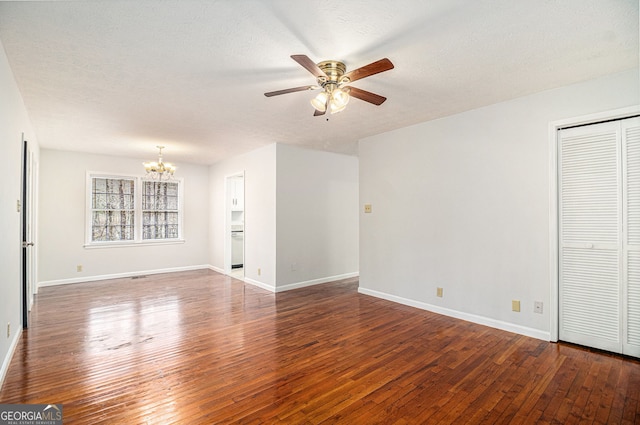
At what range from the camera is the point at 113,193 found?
651 cm

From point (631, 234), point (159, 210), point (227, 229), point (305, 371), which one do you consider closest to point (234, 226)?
point (227, 229)

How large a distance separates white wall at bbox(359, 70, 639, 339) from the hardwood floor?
0.43 m

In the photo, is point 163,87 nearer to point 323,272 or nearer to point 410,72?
point 410,72

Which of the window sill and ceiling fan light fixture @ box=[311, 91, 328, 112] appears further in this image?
the window sill

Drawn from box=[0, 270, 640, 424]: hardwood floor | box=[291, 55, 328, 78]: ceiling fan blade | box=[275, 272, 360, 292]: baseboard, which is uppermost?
box=[291, 55, 328, 78]: ceiling fan blade

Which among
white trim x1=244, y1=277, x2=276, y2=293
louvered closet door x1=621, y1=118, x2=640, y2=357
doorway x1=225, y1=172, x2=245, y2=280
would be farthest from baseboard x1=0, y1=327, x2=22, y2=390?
louvered closet door x1=621, y1=118, x2=640, y2=357

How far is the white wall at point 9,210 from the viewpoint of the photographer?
240 centimetres

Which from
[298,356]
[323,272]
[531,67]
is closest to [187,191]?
[323,272]

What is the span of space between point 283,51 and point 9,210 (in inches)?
108

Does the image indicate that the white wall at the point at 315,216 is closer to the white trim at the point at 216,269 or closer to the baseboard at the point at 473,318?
the baseboard at the point at 473,318

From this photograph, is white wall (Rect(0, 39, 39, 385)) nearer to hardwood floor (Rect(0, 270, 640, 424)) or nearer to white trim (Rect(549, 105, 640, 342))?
hardwood floor (Rect(0, 270, 640, 424))

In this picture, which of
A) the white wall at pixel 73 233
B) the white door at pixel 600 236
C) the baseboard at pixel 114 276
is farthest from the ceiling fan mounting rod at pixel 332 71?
the baseboard at pixel 114 276

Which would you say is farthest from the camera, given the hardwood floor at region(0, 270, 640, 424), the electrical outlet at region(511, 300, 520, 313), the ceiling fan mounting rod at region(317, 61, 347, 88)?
the electrical outlet at region(511, 300, 520, 313)

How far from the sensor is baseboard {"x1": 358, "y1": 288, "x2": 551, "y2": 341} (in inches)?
128
